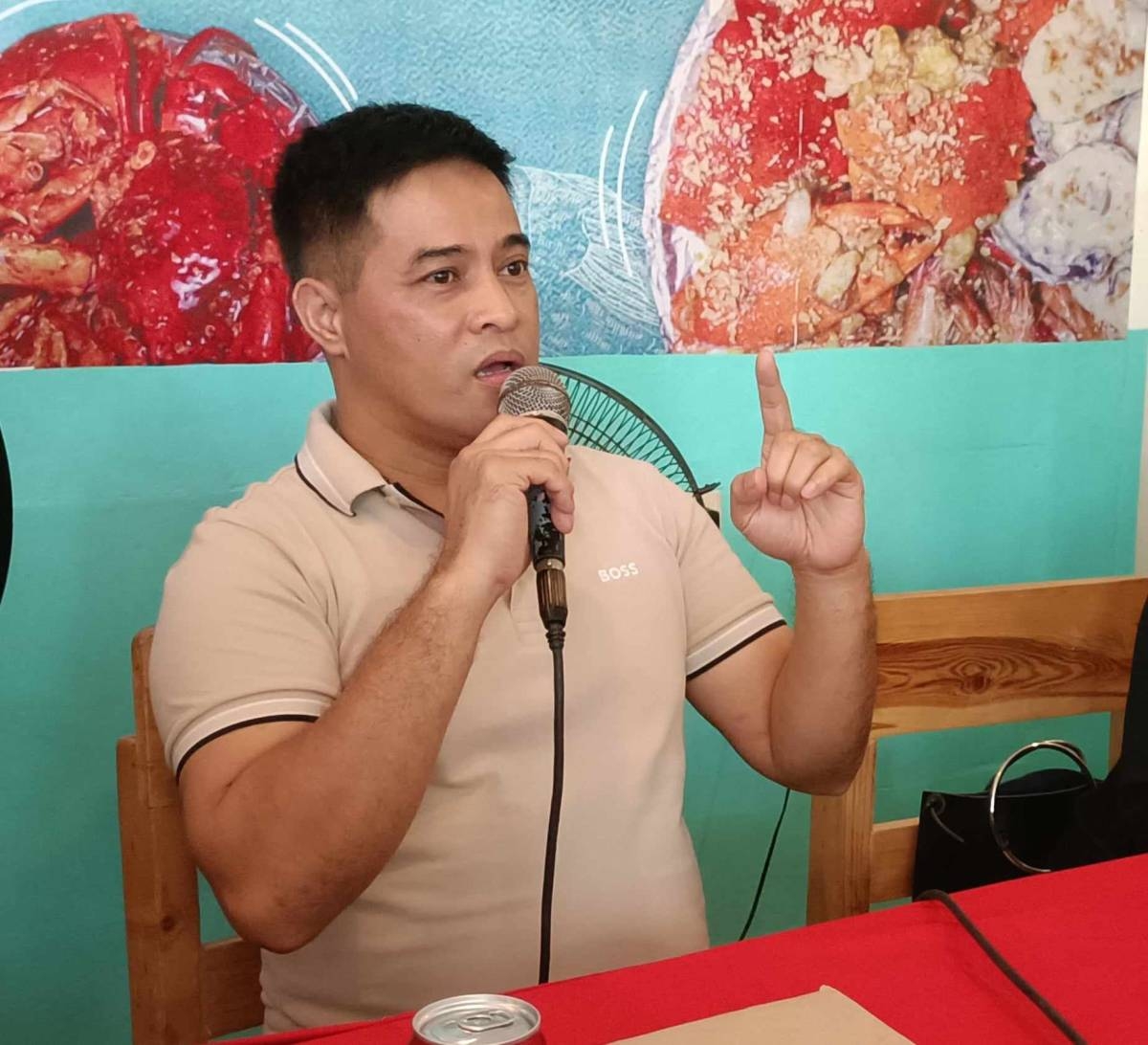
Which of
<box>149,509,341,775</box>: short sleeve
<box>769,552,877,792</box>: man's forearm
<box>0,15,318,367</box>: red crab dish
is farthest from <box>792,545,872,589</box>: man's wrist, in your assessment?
<box>0,15,318,367</box>: red crab dish

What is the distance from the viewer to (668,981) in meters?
0.83

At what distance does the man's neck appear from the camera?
4.54 ft

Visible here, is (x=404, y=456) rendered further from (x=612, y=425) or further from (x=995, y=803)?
(x=995, y=803)

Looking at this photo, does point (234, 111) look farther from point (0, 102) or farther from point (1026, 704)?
point (1026, 704)

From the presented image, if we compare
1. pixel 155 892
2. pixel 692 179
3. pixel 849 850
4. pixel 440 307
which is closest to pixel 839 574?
pixel 849 850

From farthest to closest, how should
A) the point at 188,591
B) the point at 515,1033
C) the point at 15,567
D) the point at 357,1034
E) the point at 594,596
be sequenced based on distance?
the point at 15,567, the point at 594,596, the point at 188,591, the point at 357,1034, the point at 515,1033

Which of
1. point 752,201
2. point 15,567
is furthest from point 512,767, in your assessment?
point 752,201

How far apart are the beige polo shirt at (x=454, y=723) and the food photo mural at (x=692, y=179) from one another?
0.50 meters

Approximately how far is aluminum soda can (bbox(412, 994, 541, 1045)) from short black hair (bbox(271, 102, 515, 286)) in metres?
0.93

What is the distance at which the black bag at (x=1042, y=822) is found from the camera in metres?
1.38

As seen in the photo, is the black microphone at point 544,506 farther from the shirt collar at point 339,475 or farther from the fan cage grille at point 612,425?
the fan cage grille at point 612,425

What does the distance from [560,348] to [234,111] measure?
61 centimetres

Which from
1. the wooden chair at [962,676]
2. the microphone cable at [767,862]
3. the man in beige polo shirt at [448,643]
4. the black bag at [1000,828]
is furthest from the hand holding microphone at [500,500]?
the microphone cable at [767,862]

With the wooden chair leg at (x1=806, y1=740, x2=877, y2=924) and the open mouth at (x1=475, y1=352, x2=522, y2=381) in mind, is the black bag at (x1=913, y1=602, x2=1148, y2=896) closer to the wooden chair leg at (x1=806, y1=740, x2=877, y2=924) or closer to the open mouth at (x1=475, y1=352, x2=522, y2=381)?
the wooden chair leg at (x1=806, y1=740, x2=877, y2=924)
